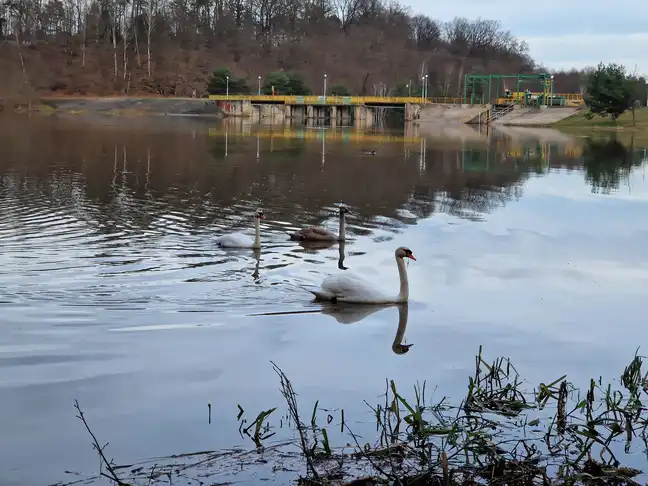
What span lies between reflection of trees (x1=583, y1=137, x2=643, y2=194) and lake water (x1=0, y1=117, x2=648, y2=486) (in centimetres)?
251

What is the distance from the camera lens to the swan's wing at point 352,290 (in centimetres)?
1123

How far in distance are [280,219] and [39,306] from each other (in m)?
8.63

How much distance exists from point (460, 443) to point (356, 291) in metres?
4.78

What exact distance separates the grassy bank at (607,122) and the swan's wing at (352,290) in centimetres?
6486

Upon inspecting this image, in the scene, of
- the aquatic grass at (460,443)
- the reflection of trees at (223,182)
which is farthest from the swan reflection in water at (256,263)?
the aquatic grass at (460,443)

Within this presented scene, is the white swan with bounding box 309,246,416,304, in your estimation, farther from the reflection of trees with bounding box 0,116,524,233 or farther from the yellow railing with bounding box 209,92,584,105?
the yellow railing with bounding box 209,92,584,105

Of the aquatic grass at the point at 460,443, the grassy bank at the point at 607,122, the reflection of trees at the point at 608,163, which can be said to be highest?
the grassy bank at the point at 607,122

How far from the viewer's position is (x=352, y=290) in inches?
442

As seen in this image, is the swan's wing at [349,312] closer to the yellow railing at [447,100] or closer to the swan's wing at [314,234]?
the swan's wing at [314,234]

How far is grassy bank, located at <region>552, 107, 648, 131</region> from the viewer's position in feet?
243

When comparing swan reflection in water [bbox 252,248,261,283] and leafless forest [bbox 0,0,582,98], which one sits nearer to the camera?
swan reflection in water [bbox 252,248,261,283]

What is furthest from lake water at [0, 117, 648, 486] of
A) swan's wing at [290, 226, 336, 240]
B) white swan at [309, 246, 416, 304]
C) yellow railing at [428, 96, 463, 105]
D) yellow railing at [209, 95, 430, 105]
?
yellow railing at [428, 96, 463, 105]

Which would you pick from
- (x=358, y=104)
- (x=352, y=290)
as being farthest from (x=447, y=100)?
(x=352, y=290)

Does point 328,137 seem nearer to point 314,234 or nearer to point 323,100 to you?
point 323,100
